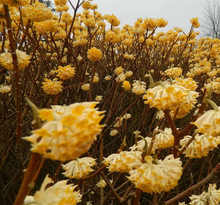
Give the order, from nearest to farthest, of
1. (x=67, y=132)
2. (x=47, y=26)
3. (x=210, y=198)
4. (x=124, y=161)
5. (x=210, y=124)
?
(x=67, y=132)
(x=210, y=124)
(x=124, y=161)
(x=210, y=198)
(x=47, y=26)

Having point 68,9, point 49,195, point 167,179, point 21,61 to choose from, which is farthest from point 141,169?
point 68,9

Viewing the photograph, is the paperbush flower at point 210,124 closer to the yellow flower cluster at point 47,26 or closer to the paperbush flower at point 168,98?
the paperbush flower at point 168,98

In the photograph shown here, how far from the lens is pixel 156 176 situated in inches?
27.4

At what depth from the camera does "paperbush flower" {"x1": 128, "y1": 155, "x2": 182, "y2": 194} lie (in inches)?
27.3

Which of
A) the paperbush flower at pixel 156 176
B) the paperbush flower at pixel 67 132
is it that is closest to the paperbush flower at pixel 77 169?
the paperbush flower at pixel 156 176

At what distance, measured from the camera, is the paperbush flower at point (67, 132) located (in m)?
0.38

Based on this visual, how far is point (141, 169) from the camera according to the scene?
708 millimetres

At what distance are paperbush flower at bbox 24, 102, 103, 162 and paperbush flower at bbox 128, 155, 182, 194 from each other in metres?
0.37

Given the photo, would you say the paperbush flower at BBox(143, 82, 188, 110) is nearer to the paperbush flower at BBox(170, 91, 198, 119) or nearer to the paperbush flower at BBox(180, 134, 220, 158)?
the paperbush flower at BBox(170, 91, 198, 119)

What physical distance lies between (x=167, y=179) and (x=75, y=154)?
1.40 feet

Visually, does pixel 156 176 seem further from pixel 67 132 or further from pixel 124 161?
pixel 67 132

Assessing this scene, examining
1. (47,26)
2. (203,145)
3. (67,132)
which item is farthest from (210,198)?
(47,26)

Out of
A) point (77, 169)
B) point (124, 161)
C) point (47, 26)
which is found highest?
point (47, 26)

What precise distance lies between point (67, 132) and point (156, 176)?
0.43 meters
